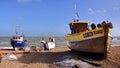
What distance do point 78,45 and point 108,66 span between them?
178 inches

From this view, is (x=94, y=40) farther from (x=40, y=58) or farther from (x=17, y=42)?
(x=17, y=42)

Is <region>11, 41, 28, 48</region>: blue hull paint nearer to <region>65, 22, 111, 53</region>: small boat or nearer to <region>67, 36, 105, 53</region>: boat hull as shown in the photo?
<region>65, 22, 111, 53</region>: small boat

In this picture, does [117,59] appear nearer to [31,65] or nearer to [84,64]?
[84,64]

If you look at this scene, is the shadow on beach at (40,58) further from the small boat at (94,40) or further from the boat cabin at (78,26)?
the boat cabin at (78,26)

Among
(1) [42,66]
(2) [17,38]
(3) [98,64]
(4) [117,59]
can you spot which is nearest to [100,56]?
(4) [117,59]

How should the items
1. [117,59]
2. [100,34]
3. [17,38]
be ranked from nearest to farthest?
[100,34]
[117,59]
[17,38]

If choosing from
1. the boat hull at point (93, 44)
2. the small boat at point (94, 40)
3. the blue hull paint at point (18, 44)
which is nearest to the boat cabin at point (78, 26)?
the small boat at point (94, 40)

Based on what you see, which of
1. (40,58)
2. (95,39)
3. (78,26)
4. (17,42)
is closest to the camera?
(95,39)

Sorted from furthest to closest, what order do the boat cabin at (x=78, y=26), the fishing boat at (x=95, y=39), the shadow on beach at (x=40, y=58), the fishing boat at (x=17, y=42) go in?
the fishing boat at (x=17, y=42), the boat cabin at (x=78, y=26), the shadow on beach at (x=40, y=58), the fishing boat at (x=95, y=39)

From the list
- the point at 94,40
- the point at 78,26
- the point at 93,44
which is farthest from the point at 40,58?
the point at 94,40

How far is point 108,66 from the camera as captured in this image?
53.0 feet

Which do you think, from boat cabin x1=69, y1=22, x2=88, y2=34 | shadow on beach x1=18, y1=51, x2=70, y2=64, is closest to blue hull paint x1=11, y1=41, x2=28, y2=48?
shadow on beach x1=18, y1=51, x2=70, y2=64

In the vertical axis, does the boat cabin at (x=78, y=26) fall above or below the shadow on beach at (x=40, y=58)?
above

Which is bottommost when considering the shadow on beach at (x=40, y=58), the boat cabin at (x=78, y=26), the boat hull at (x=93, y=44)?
the shadow on beach at (x=40, y=58)
